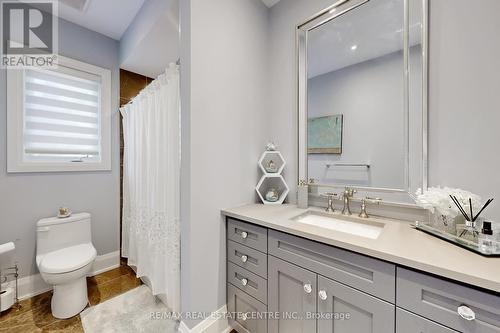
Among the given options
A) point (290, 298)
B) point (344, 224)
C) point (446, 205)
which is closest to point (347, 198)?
point (344, 224)

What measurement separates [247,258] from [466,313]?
3.23 ft

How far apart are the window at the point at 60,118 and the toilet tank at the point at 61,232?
0.50 meters

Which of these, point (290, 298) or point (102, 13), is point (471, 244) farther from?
point (102, 13)

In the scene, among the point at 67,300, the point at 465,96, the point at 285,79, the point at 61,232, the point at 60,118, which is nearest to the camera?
the point at 465,96

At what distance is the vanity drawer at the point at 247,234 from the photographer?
1219 millimetres

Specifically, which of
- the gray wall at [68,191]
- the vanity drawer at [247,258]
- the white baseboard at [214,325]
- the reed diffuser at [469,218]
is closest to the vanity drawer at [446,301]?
the reed diffuser at [469,218]

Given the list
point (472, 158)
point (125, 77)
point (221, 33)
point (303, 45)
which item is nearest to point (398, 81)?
point (472, 158)

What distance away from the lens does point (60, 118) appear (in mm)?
2025

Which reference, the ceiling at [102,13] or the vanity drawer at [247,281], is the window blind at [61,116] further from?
the vanity drawer at [247,281]

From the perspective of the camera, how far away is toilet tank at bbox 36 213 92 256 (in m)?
1.75

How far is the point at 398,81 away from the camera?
1.20 m

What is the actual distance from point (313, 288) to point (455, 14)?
1.56m

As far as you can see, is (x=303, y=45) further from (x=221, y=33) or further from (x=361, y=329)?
(x=361, y=329)

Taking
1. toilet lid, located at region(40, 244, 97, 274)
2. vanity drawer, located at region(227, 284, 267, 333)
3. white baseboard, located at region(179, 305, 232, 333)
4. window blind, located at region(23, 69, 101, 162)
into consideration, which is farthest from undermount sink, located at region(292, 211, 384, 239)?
window blind, located at region(23, 69, 101, 162)
